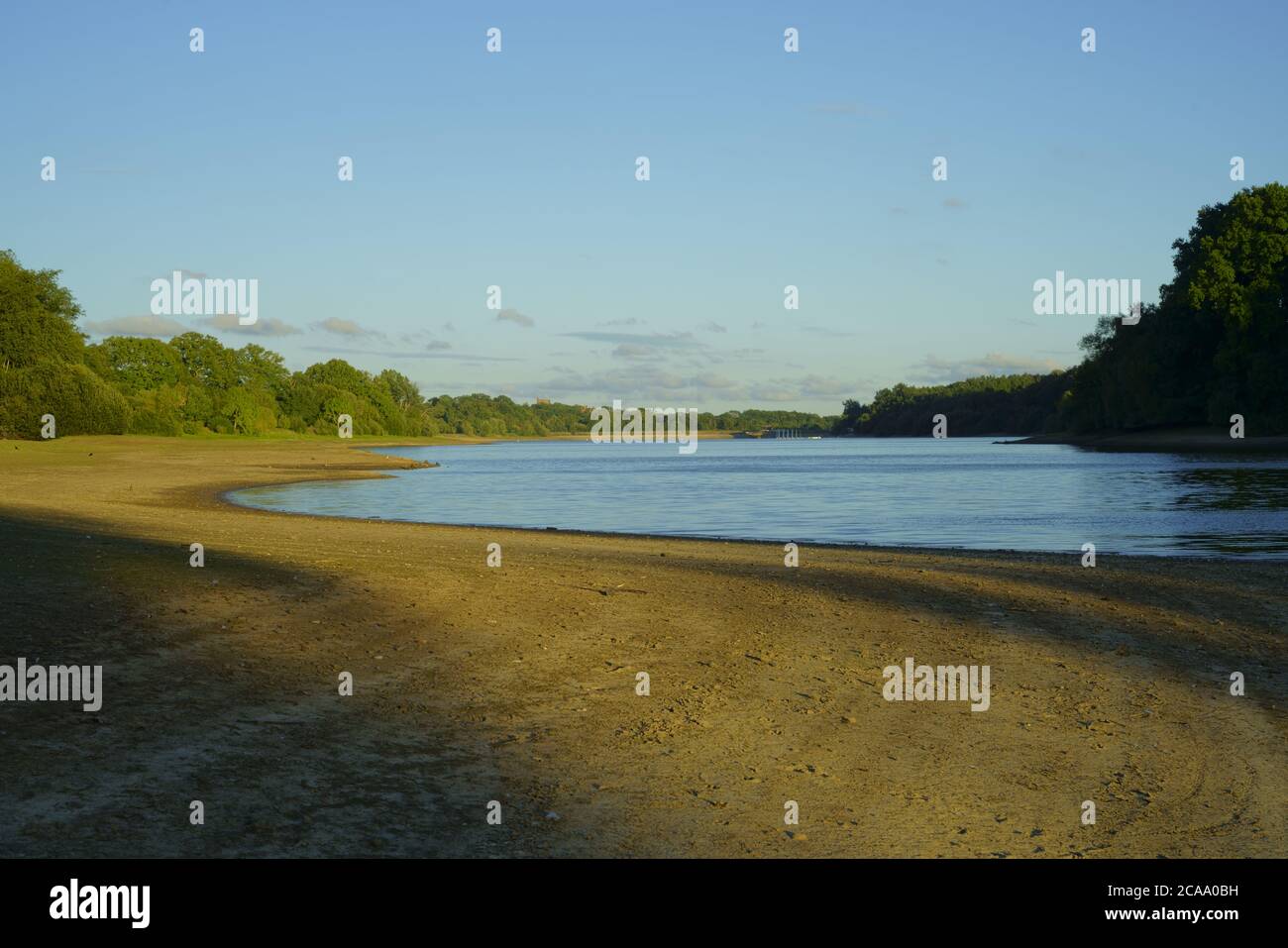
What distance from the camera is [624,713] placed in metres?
9.57

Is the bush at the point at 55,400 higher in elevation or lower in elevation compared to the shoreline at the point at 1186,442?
higher

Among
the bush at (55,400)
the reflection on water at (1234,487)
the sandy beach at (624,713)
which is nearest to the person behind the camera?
the sandy beach at (624,713)

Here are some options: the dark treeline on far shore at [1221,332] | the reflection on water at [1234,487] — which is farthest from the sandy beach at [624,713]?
the dark treeline on far shore at [1221,332]

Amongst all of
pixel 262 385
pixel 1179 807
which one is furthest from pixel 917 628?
pixel 262 385

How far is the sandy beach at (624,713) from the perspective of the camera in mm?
6711

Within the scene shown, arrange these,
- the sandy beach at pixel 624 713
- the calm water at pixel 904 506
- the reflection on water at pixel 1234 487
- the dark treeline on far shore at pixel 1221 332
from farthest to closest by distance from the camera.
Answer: the dark treeline on far shore at pixel 1221 332
the reflection on water at pixel 1234 487
the calm water at pixel 904 506
the sandy beach at pixel 624 713

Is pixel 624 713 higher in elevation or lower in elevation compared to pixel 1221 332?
lower

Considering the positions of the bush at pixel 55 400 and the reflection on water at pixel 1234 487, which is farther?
the bush at pixel 55 400

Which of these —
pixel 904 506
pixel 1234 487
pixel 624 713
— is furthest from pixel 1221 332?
pixel 624 713

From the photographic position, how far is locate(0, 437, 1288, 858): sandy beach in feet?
22.0

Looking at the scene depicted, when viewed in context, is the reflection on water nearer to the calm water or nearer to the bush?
the calm water

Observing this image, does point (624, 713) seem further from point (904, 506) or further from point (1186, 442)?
point (1186, 442)

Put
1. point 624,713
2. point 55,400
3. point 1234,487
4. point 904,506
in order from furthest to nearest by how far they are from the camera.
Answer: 1. point 55,400
2. point 1234,487
3. point 904,506
4. point 624,713

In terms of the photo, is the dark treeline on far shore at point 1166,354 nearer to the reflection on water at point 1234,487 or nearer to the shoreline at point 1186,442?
the shoreline at point 1186,442
